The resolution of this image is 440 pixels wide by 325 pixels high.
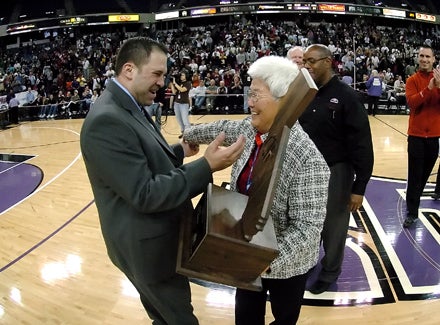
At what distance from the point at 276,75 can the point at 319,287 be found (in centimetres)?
215

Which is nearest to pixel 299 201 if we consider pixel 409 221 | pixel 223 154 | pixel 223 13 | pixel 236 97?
pixel 223 154

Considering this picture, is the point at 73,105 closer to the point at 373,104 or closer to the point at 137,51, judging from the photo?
the point at 373,104

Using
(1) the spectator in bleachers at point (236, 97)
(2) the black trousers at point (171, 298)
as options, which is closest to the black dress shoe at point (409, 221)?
(2) the black trousers at point (171, 298)

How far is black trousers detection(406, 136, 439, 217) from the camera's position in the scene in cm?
398

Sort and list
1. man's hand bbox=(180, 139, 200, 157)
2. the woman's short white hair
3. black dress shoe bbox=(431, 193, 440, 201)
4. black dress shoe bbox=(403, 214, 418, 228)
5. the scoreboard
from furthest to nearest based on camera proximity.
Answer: the scoreboard → black dress shoe bbox=(431, 193, 440, 201) → black dress shoe bbox=(403, 214, 418, 228) → man's hand bbox=(180, 139, 200, 157) → the woman's short white hair

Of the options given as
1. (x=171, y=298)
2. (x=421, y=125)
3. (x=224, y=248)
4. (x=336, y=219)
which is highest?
(x=224, y=248)

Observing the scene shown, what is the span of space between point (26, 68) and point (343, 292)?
24.0m

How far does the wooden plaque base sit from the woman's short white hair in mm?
411

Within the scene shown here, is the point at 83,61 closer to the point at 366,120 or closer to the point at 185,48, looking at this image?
the point at 185,48

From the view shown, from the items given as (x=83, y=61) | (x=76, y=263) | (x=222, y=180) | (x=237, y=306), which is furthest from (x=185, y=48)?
(x=237, y=306)

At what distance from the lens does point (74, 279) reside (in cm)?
346

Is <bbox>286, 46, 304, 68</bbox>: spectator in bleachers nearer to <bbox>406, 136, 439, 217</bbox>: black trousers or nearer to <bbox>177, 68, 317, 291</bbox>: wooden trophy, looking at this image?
<bbox>406, 136, 439, 217</bbox>: black trousers

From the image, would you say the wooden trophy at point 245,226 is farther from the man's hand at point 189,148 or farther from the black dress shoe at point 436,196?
the black dress shoe at point 436,196

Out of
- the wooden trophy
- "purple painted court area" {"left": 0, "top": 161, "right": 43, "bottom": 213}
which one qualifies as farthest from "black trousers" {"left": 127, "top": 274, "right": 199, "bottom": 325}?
"purple painted court area" {"left": 0, "top": 161, "right": 43, "bottom": 213}
